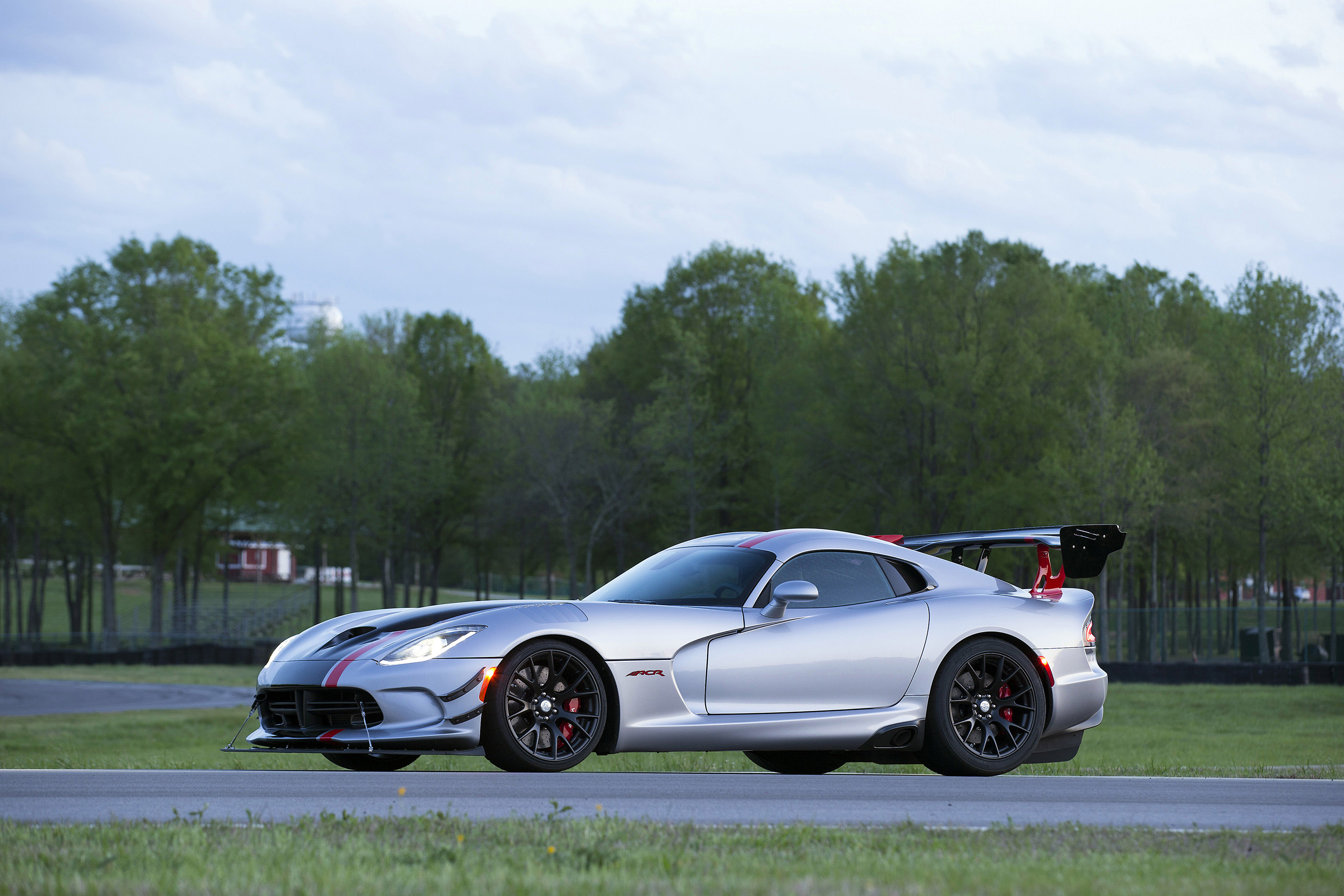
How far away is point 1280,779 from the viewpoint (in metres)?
8.91

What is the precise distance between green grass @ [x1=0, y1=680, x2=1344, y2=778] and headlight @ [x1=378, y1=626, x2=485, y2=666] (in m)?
2.07

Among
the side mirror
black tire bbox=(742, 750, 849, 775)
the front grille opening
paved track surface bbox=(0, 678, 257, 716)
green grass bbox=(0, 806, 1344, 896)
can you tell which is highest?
the side mirror

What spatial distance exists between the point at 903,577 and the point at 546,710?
268 cm

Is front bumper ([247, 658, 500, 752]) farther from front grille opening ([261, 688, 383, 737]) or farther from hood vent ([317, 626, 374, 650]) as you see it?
hood vent ([317, 626, 374, 650])

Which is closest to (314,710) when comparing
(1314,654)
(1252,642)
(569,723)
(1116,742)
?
(569,723)

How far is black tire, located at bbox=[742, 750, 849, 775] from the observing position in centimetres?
948

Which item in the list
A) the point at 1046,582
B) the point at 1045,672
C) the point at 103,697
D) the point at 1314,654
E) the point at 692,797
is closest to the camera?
the point at 692,797

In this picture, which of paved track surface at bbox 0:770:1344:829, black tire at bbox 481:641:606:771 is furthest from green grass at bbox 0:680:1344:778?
black tire at bbox 481:641:606:771

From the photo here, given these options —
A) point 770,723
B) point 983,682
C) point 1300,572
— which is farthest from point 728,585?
point 1300,572

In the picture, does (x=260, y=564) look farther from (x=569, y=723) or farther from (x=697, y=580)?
(x=569, y=723)

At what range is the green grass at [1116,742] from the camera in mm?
11742

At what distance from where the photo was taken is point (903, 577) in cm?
941

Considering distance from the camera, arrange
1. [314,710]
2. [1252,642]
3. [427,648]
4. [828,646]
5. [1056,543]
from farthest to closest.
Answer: [1252,642], [1056,543], [828,646], [314,710], [427,648]

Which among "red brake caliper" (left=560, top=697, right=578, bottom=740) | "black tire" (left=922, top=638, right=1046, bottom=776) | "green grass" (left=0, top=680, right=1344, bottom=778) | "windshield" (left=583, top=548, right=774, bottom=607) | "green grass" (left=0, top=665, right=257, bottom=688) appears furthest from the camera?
"green grass" (left=0, top=665, right=257, bottom=688)
